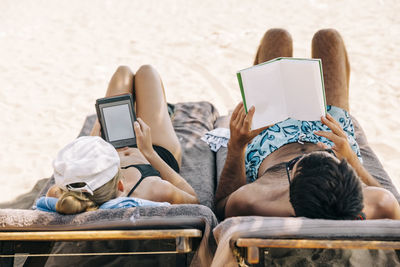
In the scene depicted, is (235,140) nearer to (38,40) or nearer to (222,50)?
(222,50)

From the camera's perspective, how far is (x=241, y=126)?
2023mm

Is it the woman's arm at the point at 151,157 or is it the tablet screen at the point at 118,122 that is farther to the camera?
the tablet screen at the point at 118,122

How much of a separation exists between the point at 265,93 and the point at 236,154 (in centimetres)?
43

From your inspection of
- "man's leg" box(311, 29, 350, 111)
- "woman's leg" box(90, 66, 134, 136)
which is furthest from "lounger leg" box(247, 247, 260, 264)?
"woman's leg" box(90, 66, 134, 136)

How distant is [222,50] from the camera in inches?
258

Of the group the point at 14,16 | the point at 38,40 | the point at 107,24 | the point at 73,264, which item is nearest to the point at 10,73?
the point at 38,40

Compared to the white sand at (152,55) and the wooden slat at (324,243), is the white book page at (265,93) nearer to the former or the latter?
the wooden slat at (324,243)

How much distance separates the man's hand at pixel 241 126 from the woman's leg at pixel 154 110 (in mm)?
817

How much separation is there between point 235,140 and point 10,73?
484 cm

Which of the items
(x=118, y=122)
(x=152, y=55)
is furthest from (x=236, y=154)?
(x=152, y=55)

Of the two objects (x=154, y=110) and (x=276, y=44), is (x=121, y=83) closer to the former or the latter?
(x=154, y=110)

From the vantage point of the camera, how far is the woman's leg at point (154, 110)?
2.83 meters

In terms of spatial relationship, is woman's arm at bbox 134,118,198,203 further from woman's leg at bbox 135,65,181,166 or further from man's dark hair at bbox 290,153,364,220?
man's dark hair at bbox 290,153,364,220

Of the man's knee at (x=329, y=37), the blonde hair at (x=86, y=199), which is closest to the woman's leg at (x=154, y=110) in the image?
the blonde hair at (x=86, y=199)
